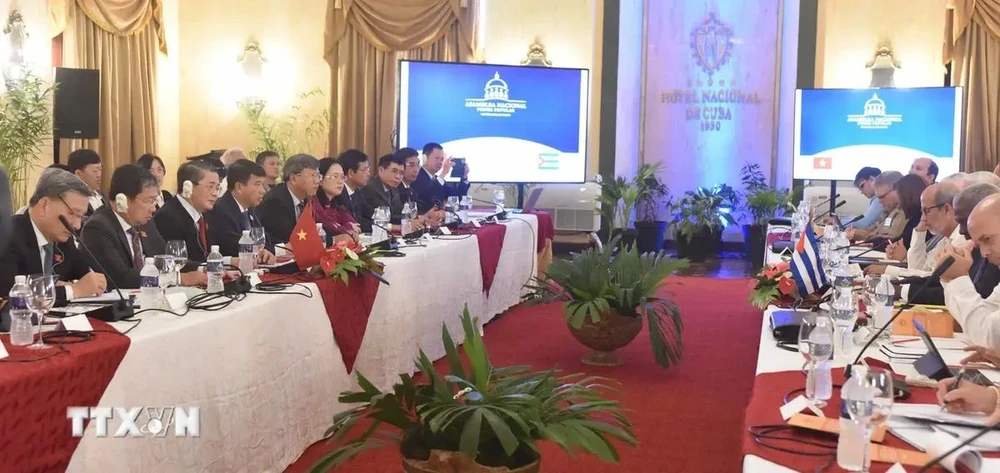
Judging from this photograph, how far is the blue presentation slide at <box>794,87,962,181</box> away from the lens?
28.8ft

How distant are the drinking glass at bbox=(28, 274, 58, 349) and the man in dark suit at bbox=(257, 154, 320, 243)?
2707 mm

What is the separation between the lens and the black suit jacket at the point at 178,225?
4.35 m

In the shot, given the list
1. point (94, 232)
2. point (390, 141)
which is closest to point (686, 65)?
point (390, 141)

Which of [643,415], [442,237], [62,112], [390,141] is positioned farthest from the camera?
[390,141]

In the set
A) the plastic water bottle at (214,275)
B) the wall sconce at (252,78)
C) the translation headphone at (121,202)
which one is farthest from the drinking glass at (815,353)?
the wall sconce at (252,78)

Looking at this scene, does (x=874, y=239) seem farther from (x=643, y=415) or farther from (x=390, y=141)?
(x=390, y=141)

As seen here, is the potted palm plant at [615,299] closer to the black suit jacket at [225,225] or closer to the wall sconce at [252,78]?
the black suit jacket at [225,225]

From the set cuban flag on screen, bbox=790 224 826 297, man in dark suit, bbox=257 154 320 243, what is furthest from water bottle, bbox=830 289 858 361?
man in dark suit, bbox=257 154 320 243

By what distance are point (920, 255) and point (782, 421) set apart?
3.06 metres

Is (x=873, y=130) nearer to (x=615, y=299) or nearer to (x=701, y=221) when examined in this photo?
(x=701, y=221)

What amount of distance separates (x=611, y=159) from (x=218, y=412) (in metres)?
7.56

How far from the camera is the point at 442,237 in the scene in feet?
19.4

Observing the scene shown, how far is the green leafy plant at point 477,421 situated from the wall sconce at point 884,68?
26.1 feet

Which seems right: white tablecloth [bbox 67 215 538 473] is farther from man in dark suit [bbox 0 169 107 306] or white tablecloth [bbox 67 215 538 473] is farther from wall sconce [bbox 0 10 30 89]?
wall sconce [bbox 0 10 30 89]
